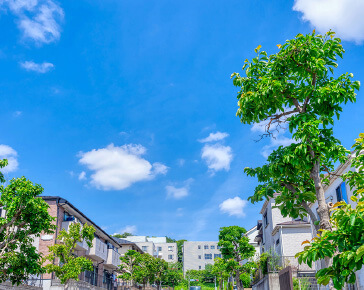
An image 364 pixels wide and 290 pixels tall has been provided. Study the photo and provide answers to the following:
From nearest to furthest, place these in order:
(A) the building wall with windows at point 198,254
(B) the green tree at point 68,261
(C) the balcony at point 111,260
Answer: (B) the green tree at point 68,261 → (C) the balcony at point 111,260 → (A) the building wall with windows at point 198,254

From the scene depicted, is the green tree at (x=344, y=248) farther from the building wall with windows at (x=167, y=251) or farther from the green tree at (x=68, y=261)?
the building wall with windows at (x=167, y=251)

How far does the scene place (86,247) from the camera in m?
40.2

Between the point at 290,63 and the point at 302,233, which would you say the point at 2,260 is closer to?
the point at 290,63

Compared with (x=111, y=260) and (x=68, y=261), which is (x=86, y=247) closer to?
(x=68, y=261)

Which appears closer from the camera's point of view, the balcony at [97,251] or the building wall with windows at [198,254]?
the balcony at [97,251]

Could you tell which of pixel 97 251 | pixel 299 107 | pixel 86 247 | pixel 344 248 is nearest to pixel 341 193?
pixel 299 107

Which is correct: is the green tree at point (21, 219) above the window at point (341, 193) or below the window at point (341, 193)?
below

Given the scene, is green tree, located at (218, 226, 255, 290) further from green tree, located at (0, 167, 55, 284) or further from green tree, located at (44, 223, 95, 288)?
green tree, located at (0, 167, 55, 284)

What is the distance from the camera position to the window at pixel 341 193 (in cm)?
2011

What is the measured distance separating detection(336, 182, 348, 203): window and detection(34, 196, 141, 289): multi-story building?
58.6 ft

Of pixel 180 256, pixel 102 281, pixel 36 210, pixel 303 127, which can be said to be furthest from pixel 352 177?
pixel 180 256

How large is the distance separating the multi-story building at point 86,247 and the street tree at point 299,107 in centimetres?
1957

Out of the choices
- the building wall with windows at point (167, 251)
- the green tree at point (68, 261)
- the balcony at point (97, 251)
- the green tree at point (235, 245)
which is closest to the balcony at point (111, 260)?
the balcony at point (97, 251)

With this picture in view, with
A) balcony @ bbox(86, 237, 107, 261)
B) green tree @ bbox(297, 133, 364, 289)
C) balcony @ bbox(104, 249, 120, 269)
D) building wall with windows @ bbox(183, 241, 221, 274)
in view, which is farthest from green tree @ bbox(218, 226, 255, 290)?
building wall with windows @ bbox(183, 241, 221, 274)
